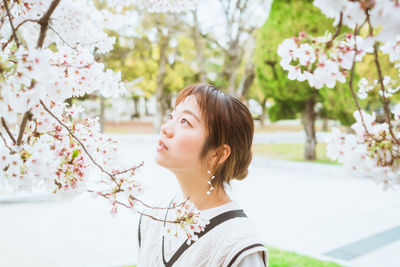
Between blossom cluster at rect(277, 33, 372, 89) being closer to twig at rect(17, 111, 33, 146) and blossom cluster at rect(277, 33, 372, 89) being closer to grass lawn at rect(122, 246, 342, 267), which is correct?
twig at rect(17, 111, 33, 146)

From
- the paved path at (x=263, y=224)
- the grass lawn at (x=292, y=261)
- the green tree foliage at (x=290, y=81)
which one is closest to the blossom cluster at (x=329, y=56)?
the grass lawn at (x=292, y=261)

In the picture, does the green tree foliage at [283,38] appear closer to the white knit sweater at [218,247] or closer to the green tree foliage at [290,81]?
the green tree foliage at [290,81]

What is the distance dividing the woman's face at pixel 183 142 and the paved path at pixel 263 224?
2874 mm

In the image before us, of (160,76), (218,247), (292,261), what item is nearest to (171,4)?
(218,247)

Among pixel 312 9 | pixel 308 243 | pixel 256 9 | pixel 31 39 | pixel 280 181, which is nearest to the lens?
pixel 31 39

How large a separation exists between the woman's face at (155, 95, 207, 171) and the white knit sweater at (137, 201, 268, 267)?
0.21m

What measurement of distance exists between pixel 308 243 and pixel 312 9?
7.35 metres

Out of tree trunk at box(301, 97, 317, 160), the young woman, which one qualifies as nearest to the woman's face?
the young woman

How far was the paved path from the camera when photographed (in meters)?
4.41

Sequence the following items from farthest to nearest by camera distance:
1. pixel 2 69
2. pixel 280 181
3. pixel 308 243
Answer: pixel 280 181 → pixel 308 243 → pixel 2 69

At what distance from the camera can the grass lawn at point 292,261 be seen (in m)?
3.78

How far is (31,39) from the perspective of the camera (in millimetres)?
1523

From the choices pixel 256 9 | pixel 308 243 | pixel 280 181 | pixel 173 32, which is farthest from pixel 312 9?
pixel 308 243

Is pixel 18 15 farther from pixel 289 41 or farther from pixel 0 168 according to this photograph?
pixel 289 41
